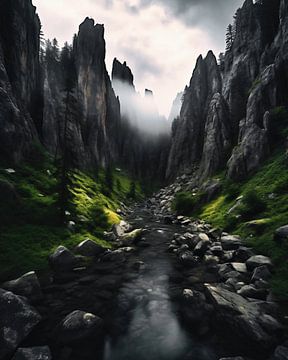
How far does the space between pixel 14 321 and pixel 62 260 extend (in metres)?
10.5

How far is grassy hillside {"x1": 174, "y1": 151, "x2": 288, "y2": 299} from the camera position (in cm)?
2127

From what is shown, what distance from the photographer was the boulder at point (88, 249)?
26750 mm

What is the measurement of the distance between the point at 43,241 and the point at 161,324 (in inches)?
692

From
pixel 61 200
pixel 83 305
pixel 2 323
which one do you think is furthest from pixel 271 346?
pixel 61 200

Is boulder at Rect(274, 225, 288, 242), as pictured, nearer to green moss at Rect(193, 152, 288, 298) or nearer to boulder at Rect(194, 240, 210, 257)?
green moss at Rect(193, 152, 288, 298)

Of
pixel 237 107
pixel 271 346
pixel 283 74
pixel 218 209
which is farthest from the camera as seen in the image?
pixel 237 107

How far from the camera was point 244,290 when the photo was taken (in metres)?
16.9

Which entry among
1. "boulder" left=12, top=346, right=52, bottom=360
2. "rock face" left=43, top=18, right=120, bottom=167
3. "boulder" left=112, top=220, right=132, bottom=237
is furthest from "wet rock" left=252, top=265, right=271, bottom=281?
"rock face" left=43, top=18, right=120, bottom=167

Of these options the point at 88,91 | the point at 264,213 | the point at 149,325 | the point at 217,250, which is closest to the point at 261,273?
the point at 217,250

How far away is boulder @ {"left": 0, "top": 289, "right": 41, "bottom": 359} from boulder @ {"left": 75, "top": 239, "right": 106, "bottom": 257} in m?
11.8

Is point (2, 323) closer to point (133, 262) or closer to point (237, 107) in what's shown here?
point (133, 262)

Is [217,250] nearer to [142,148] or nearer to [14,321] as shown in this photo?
[14,321]

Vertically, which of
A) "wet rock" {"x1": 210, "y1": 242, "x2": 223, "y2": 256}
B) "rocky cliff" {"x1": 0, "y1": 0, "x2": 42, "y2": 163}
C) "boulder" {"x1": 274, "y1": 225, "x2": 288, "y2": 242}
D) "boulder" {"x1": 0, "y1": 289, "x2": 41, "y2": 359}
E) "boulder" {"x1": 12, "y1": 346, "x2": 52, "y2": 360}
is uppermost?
"rocky cliff" {"x1": 0, "y1": 0, "x2": 42, "y2": 163}

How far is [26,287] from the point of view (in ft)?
56.2
